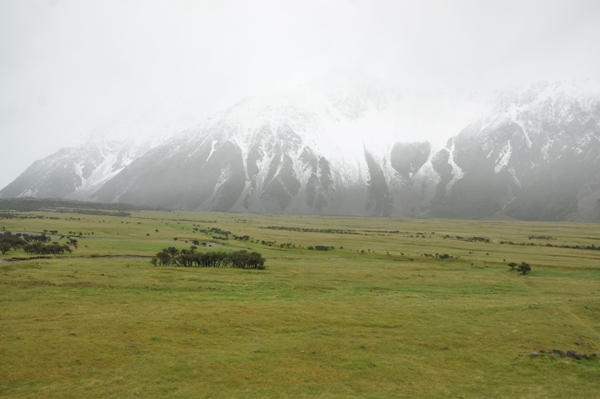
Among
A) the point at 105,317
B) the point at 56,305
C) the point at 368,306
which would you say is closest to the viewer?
the point at 105,317

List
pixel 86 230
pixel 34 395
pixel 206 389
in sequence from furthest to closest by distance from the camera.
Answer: pixel 86 230
pixel 206 389
pixel 34 395

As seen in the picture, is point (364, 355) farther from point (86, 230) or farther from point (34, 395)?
point (86, 230)

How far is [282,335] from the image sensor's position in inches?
1115

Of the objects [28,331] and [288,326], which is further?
[288,326]

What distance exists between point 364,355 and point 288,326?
731 centimetres

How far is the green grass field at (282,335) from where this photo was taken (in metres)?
20.5

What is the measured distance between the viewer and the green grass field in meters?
20.5

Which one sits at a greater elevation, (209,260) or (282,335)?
→ (282,335)

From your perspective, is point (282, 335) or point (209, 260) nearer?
point (282, 335)

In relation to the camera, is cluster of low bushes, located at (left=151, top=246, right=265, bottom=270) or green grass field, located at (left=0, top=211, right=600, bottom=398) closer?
green grass field, located at (left=0, top=211, right=600, bottom=398)

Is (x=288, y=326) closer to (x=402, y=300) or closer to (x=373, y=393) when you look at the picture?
(x=373, y=393)

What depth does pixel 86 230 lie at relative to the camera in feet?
382

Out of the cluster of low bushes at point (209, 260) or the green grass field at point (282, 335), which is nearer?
the green grass field at point (282, 335)

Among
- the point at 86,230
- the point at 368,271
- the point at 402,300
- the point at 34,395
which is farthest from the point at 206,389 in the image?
the point at 86,230
